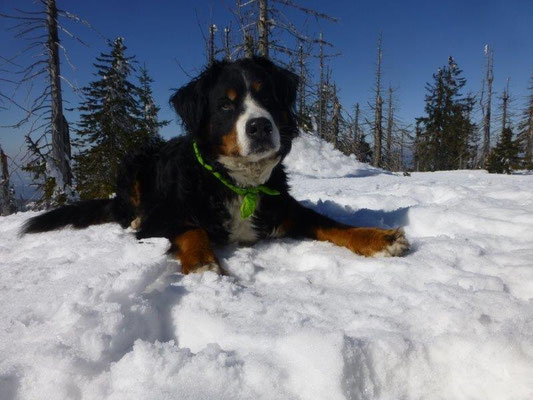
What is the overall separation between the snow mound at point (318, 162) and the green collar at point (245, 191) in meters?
8.96

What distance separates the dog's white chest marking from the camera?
3.02 meters

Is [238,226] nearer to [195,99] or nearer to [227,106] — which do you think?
[227,106]

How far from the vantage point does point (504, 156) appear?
72.6 feet

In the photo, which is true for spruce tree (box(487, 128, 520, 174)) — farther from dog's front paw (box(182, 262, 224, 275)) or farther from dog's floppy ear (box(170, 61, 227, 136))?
dog's front paw (box(182, 262, 224, 275))

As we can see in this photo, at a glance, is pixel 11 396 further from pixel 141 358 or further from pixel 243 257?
pixel 243 257

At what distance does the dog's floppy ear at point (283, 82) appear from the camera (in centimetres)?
342

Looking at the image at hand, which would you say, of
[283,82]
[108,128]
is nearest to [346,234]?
[283,82]

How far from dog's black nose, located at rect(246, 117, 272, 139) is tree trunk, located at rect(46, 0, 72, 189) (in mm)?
9006

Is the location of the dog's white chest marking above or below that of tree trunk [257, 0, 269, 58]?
below

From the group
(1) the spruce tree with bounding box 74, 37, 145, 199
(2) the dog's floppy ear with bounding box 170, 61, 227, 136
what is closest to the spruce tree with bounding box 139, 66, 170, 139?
(1) the spruce tree with bounding box 74, 37, 145, 199

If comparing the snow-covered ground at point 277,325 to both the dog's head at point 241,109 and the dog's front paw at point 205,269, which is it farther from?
the dog's head at point 241,109

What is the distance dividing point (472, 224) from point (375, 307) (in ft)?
5.98

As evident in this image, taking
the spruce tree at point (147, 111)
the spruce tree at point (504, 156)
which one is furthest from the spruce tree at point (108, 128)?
the spruce tree at point (504, 156)

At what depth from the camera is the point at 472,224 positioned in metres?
3.06
